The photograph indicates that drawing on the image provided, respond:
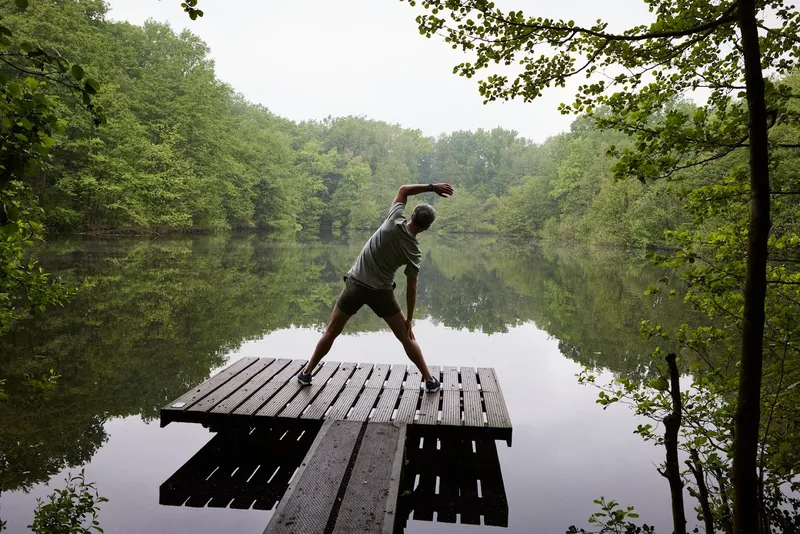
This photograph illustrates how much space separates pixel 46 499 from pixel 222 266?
1441 cm

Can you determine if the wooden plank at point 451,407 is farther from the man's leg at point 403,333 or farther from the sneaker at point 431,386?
the man's leg at point 403,333

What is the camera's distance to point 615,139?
163ft

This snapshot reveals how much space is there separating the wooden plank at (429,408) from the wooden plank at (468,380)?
293 mm

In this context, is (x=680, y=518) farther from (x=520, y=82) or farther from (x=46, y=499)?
(x=46, y=499)

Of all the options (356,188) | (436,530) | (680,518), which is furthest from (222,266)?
(356,188)

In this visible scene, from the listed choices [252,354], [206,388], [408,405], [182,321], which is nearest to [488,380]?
[408,405]

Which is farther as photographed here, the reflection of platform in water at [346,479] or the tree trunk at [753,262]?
the reflection of platform in water at [346,479]

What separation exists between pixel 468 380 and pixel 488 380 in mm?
203

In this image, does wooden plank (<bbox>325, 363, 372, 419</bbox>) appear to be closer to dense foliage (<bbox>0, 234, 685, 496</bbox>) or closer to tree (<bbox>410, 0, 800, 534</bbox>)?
dense foliage (<bbox>0, 234, 685, 496</bbox>)

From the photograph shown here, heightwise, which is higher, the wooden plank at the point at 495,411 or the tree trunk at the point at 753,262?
the tree trunk at the point at 753,262

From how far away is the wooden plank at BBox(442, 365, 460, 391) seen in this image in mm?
4781

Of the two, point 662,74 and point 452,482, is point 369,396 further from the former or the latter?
point 662,74

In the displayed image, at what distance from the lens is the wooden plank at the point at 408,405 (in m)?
4.03

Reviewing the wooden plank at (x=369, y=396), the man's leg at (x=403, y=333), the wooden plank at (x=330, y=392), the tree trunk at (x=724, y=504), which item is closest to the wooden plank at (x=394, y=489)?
the wooden plank at (x=369, y=396)
